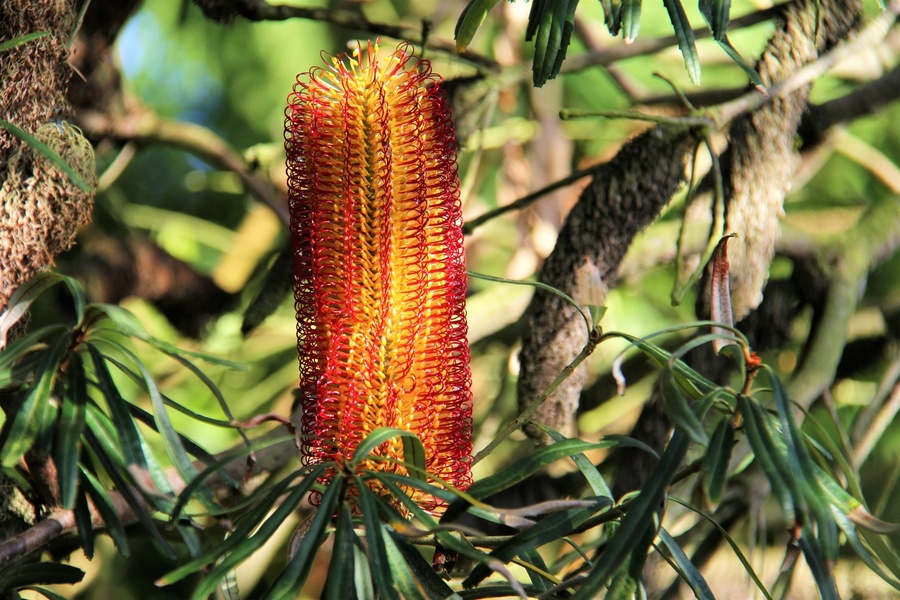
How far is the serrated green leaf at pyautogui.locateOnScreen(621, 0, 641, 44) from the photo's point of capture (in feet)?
2.15

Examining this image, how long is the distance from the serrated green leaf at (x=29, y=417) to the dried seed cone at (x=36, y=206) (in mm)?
181

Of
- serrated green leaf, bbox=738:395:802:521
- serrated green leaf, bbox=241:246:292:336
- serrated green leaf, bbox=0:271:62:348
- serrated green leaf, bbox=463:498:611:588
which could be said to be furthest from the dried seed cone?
serrated green leaf, bbox=738:395:802:521

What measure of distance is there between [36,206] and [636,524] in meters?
0.52

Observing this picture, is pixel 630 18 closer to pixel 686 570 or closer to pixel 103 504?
pixel 686 570

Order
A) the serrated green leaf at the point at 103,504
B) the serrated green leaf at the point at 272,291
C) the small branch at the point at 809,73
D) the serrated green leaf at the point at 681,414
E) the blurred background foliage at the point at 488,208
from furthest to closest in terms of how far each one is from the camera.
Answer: the blurred background foliage at the point at 488,208
the serrated green leaf at the point at 272,291
the small branch at the point at 809,73
the serrated green leaf at the point at 103,504
the serrated green leaf at the point at 681,414

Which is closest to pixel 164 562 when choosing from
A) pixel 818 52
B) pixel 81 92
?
pixel 81 92

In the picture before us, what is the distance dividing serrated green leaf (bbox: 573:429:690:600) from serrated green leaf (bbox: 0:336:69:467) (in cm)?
33

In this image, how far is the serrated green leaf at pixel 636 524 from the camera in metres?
0.52

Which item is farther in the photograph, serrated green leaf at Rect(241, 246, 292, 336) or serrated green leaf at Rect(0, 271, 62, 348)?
serrated green leaf at Rect(241, 246, 292, 336)

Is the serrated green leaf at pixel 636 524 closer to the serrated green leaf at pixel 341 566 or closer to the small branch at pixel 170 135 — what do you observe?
the serrated green leaf at pixel 341 566

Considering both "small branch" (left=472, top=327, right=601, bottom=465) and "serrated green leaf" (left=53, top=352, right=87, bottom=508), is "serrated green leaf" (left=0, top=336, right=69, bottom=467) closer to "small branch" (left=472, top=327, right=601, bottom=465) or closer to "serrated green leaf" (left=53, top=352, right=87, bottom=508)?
"serrated green leaf" (left=53, top=352, right=87, bottom=508)

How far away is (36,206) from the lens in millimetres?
708

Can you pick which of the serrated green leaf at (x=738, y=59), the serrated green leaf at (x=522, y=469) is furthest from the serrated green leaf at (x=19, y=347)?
the serrated green leaf at (x=738, y=59)

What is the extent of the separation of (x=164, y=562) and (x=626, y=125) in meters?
1.20
